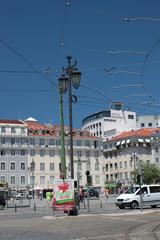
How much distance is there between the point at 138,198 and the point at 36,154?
75.2 meters

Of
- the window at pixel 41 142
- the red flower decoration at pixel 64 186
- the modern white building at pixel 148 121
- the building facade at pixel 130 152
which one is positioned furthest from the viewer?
the modern white building at pixel 148 121

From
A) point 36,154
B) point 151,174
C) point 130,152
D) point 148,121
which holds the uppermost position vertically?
point 148,121

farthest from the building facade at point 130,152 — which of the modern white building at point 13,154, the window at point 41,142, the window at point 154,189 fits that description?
the window at point 154,189

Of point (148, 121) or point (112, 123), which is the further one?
point (148, 121)

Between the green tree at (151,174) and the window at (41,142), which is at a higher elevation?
the window at (41,142)

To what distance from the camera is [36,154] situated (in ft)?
359

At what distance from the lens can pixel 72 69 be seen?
27422 mm

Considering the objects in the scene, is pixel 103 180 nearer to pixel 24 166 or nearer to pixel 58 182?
pixel 24 166

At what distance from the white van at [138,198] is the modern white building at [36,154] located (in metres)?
65.2

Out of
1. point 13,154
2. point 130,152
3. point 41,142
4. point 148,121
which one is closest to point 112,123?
point 148,121

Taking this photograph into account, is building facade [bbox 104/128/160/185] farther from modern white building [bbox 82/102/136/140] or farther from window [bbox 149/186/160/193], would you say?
window [bbox 149/186/160/193]

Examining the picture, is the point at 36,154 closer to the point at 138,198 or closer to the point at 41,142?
the point at 41,142

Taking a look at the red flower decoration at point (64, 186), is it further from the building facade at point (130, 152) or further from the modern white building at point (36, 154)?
the building facade at point (130, 152)

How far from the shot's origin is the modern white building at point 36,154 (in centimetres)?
10562
